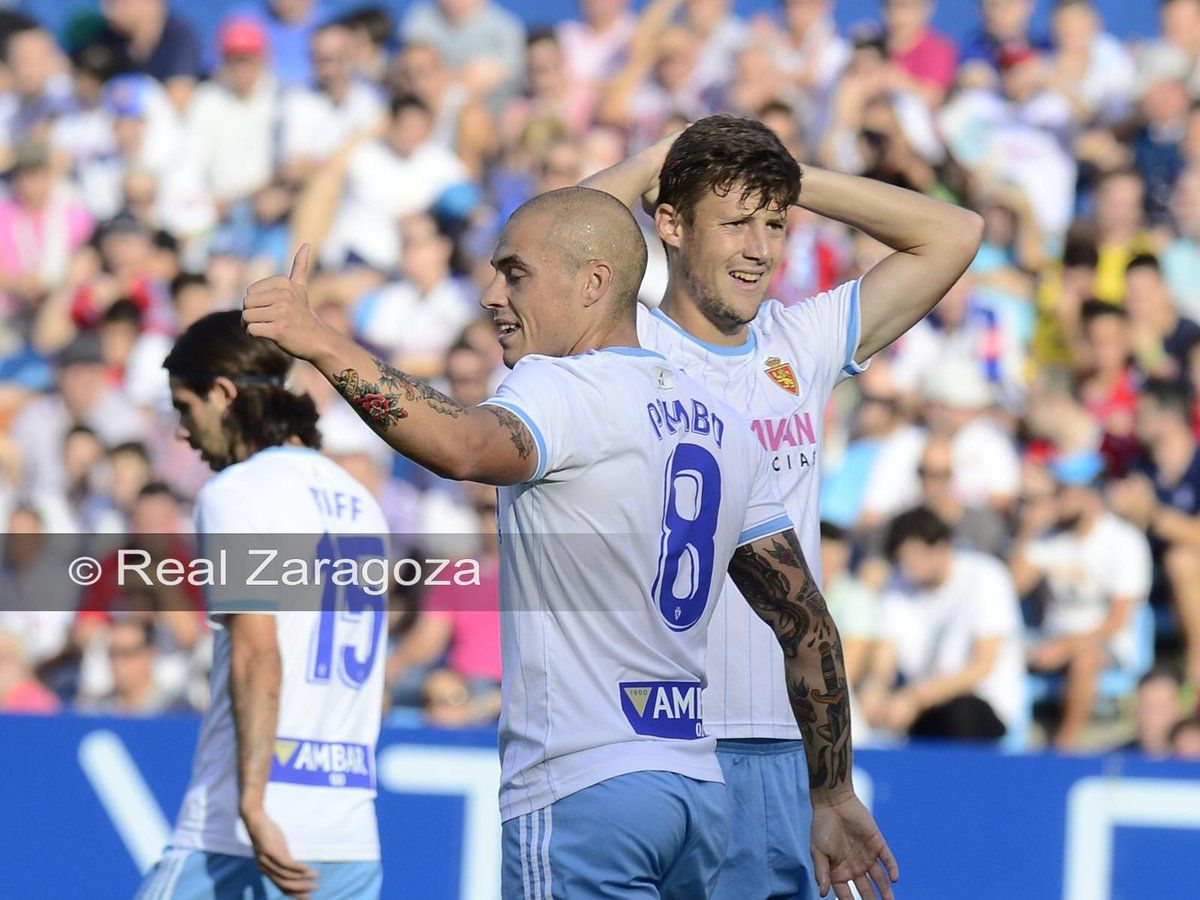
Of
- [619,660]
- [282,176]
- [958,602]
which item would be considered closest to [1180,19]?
[958,602]

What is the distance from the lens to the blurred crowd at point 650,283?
29.6 ft

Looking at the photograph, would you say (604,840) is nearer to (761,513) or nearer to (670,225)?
(761,513)

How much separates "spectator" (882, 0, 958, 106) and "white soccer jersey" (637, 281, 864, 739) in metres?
7.62

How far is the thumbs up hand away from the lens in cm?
321

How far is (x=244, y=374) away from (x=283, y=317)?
6.30 ft

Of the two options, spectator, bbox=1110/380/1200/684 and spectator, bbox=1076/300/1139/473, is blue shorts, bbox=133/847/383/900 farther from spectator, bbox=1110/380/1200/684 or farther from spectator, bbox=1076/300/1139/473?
spectator, bbox=1076/300/1139/473

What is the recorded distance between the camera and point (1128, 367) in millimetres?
9961

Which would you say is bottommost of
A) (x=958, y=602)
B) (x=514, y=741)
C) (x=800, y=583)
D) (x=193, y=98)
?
(x=514, y=741)

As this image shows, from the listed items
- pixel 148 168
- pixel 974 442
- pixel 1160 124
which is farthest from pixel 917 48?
pixel 148 168

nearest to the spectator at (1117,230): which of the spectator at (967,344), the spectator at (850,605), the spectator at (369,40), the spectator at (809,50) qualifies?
the spectator at (967,344)

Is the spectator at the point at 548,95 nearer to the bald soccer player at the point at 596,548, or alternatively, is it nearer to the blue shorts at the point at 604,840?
the bald soccer player at the point at 596,548

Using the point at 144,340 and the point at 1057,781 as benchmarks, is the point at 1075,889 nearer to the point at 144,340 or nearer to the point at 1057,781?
the point at 1057,781

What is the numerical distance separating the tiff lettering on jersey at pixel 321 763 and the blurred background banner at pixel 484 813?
2.52m

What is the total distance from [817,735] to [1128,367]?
Answer: 21.0 ft
